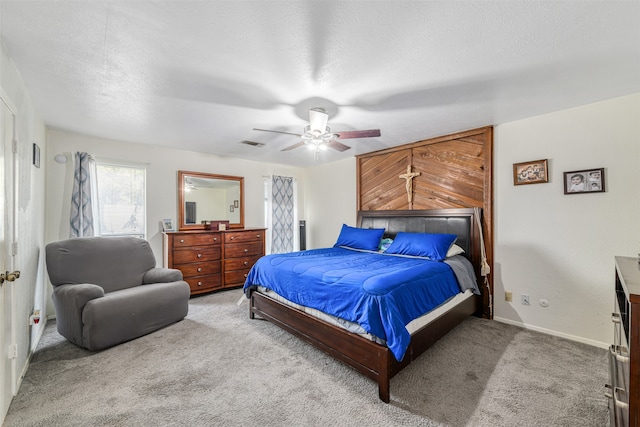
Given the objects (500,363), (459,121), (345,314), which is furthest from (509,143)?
(345,314)

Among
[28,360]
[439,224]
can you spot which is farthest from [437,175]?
[28,360]

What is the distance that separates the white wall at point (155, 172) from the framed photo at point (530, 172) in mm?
4086

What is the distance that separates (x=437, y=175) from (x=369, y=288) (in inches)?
102

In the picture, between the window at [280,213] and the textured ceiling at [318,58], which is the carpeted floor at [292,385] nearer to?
the textured ceiling at [318,58]

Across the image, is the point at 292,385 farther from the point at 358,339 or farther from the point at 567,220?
the point at 567,220

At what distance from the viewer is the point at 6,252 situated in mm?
1794

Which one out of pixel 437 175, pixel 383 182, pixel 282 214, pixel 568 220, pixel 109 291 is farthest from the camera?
pixel 282 214

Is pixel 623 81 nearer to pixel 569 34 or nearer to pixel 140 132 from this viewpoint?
pixel 569 34

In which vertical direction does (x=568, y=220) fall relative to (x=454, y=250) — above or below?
above

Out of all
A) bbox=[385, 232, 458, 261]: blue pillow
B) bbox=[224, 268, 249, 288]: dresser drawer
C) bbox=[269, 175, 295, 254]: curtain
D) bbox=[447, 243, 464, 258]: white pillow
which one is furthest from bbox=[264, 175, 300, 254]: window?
bbox=[447, 243, 464, 258]: white pillow

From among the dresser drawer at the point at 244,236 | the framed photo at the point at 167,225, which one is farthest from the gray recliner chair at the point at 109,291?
the dresser drawer at the point at 244,236

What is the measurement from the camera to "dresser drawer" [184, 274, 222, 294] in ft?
13.7

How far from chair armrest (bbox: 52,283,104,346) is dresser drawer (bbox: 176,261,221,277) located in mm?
1462

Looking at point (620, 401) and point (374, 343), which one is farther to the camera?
point (374, 343)
